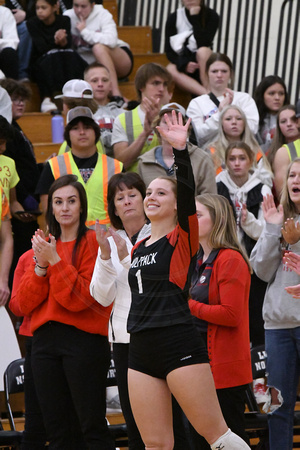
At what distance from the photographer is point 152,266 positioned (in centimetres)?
378

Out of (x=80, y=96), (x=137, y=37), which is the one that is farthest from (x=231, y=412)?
(x=137, y=37)

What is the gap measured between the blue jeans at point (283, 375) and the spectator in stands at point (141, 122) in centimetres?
195

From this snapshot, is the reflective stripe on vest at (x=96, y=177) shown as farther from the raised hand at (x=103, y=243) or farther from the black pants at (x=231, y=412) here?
the black pants at (x=231, y=412)

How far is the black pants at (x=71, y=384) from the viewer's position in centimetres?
444

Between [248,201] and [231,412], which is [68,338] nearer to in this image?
[231,412]

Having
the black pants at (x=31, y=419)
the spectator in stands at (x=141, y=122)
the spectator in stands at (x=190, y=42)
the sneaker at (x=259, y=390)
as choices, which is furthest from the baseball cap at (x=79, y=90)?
the sneaker at (x=259, y=390)

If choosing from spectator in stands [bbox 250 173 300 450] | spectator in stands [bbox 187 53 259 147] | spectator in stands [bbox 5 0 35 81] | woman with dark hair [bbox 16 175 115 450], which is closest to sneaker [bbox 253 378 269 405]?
spectator in stands [bbox 250 173 300 450]

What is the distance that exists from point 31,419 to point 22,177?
2.14 metres

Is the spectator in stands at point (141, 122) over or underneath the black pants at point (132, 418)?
over

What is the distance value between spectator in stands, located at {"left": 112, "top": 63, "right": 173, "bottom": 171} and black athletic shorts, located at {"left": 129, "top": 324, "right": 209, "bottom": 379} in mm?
2425

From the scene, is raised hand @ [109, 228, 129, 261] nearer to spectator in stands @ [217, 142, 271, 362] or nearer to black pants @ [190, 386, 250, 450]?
black pants @ [190, 386, 250, 450]

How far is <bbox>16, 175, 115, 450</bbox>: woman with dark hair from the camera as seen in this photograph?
4.45 metres

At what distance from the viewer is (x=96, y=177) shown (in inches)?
215

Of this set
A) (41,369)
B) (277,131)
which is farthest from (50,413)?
(277,131)
